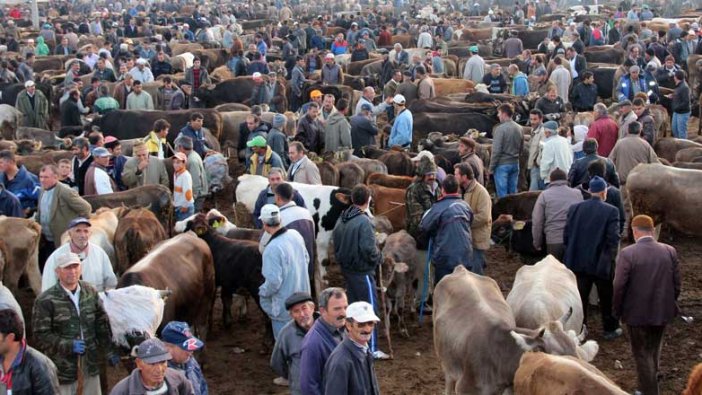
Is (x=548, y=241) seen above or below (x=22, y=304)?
above

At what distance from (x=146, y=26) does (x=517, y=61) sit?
16.3 m

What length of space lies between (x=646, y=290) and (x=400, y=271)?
2.67 meters

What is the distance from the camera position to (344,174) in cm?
1303

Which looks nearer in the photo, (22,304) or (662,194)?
(22,304)

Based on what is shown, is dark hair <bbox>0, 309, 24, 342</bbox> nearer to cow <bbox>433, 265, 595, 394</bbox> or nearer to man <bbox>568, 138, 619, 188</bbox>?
cow <bbox>433, 265, 595, 394</bbox>

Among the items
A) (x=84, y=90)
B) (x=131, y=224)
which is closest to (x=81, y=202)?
(x=131, y=224)

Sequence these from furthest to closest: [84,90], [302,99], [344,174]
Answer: [302,99], [84,90], [344,174]

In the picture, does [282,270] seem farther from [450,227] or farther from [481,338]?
[450,227]

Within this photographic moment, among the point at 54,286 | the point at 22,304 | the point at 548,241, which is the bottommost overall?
the point at 22,304

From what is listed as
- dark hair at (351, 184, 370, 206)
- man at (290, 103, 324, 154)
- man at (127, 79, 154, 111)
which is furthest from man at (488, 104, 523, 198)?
man at (127, 79, 154, 111)

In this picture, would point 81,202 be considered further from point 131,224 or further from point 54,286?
point 54,286

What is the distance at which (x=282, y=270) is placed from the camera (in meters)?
8.13

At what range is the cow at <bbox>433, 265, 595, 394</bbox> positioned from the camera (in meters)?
6.74

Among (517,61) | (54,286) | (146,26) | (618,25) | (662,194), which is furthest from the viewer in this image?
(146,26)
